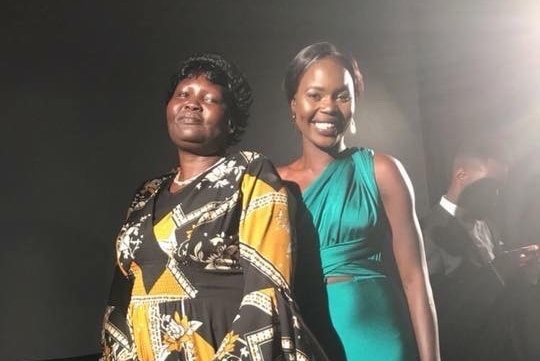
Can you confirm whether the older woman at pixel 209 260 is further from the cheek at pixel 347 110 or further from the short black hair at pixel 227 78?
the cheek at pixel 347 110

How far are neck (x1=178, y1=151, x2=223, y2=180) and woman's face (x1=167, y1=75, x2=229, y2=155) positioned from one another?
0.03ft

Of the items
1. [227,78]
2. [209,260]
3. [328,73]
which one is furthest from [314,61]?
[209,260]

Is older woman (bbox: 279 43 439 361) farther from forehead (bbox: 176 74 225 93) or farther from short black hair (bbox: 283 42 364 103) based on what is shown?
forehead (bbox: 176 74 225 93)

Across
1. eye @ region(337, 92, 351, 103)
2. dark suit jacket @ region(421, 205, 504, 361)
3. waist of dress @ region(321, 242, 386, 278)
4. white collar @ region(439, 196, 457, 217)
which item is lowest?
dark suit jacket @ region(421, 205, 504, 361)

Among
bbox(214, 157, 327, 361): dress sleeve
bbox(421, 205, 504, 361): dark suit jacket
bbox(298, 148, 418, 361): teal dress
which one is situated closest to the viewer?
bbox(214, 157, 327, 361): dress sleeve

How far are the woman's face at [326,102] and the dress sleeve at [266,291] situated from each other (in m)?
0.18

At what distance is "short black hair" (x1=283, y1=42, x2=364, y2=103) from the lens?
3.59 ft

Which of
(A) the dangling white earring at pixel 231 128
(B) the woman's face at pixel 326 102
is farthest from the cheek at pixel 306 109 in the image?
(A) the dangling white earring at pixel 231 128

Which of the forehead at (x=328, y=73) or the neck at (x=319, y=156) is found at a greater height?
the forehead at (x=328, y=73)

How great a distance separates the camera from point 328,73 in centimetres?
108

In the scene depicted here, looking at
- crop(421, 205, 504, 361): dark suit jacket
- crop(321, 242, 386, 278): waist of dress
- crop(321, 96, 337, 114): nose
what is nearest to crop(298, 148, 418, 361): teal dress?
crop(321, 242, 386, 278): waist of dress

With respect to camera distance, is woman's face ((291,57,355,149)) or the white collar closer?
woman's face ((291,57,355,149))

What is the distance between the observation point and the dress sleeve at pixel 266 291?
885mm

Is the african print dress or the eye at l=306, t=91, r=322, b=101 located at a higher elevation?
the eye at l=306, t=91, r=322, b=101
